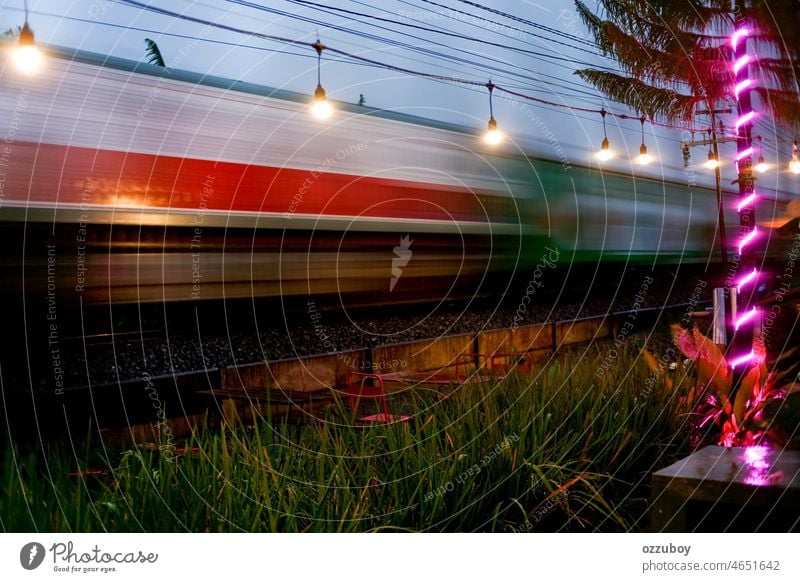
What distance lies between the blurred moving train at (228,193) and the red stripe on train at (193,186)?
1 cm

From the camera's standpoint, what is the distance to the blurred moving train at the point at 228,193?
5.82 m

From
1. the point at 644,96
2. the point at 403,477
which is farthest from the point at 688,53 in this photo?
the point at 403,477

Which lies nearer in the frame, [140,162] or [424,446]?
[424,446]

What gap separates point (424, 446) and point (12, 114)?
4.24 metres

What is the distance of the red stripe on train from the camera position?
5719 millimetres

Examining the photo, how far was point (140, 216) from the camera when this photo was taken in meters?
6.41

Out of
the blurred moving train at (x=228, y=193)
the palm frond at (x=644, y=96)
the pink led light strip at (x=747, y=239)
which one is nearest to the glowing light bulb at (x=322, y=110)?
the blurred moving train at (x=228, y=193)

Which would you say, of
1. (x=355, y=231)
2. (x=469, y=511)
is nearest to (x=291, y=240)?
(x=355, y=231)

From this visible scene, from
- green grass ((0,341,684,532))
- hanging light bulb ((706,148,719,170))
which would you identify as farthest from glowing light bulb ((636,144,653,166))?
green grass ((0,341,684,532))

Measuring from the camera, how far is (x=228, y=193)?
648 cm

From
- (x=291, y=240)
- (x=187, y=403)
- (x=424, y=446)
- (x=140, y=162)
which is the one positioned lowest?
(x=187, y=403)

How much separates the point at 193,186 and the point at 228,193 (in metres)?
0.29

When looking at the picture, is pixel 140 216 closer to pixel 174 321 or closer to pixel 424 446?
pixel 174 321

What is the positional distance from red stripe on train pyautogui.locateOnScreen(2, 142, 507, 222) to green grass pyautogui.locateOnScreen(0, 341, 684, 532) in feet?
9.71
